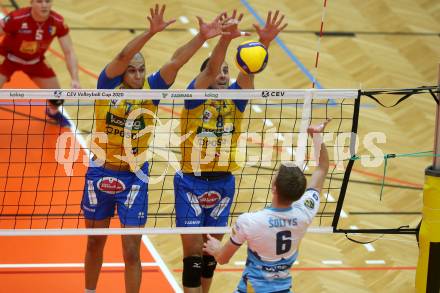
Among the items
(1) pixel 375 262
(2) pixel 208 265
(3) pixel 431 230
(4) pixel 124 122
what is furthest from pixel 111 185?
(1) pixel 375 262

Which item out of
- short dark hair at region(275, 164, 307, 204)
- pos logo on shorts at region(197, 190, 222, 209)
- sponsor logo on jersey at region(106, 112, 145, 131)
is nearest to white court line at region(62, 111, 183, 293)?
pos logo on shorts at region(197, 190, 222, 209)

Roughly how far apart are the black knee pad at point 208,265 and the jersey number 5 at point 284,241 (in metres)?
1.89

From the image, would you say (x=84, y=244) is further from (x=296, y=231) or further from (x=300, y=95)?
(x=296, y=231)

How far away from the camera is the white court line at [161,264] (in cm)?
946

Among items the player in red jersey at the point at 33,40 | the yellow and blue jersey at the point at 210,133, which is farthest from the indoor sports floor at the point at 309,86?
the yellow and blue jersey at the point at 210,133

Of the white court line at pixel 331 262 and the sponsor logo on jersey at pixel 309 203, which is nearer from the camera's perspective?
the sponsor logo on jersey at pixel 309 203

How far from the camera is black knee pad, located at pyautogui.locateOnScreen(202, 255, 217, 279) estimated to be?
8500 mm

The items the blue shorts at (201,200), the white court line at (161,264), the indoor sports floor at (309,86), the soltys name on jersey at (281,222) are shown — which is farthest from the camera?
the indoor sports floor at (309,86)

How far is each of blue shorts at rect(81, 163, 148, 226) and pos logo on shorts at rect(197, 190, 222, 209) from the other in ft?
1.66

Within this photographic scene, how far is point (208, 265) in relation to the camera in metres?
8.52

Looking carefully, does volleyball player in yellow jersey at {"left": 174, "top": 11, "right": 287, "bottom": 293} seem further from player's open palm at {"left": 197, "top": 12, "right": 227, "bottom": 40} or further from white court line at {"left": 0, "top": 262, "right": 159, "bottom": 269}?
white court line at {"left": 0, "top": 262, "right": 159, "bottom": 269}

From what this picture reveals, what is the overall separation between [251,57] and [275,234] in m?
1.86

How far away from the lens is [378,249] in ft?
33.9

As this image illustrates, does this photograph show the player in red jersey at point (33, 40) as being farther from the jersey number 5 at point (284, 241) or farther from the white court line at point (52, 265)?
the jersey number 5 at point (284, 241)
